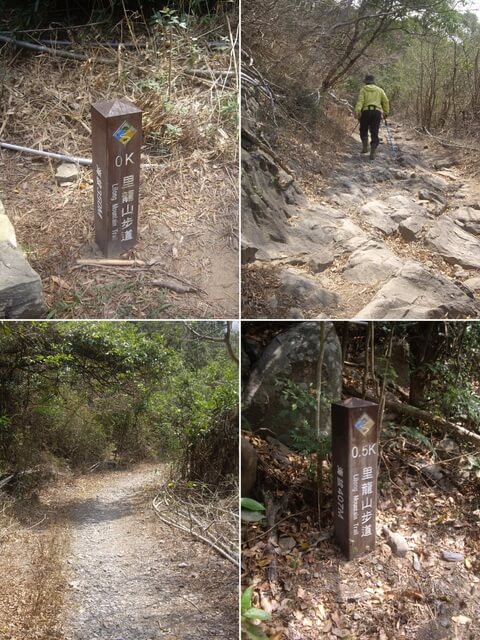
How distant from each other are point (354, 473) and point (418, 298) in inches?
46.6

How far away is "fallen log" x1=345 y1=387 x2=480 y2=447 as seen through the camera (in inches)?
188

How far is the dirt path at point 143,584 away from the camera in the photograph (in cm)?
356

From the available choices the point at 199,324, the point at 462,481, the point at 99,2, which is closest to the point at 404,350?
the point at 462,481

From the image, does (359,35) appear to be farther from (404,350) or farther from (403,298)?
(404,350)

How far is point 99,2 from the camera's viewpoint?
18.2 feet

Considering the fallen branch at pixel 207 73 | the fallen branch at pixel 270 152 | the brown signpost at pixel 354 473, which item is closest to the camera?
the fallen branch at pixel 270 152

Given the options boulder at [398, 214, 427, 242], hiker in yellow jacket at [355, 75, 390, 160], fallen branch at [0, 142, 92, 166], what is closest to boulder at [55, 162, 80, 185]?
fallen branch at [0, 142, 92, 166]

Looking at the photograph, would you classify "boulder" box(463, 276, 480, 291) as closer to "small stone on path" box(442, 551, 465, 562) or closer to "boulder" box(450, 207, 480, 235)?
"boulder" box(450, 207, 480, 235)

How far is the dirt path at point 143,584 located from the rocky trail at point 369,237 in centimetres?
184

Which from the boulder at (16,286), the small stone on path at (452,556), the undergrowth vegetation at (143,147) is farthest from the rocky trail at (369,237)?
the small stone on path at (452,556)

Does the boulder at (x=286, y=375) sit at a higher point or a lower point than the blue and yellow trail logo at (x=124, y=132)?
lower

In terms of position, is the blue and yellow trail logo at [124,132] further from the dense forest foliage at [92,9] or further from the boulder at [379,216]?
the dense forest foliage at [92,9]

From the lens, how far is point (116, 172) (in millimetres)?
3504

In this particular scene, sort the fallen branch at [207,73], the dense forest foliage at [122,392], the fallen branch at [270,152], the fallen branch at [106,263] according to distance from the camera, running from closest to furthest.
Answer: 1. the fallen branch at [270,152]
2. the fallen branch at [106,263]
3. the dense forest foliage at [122,392]
4. the fallen branch at [207,73]
